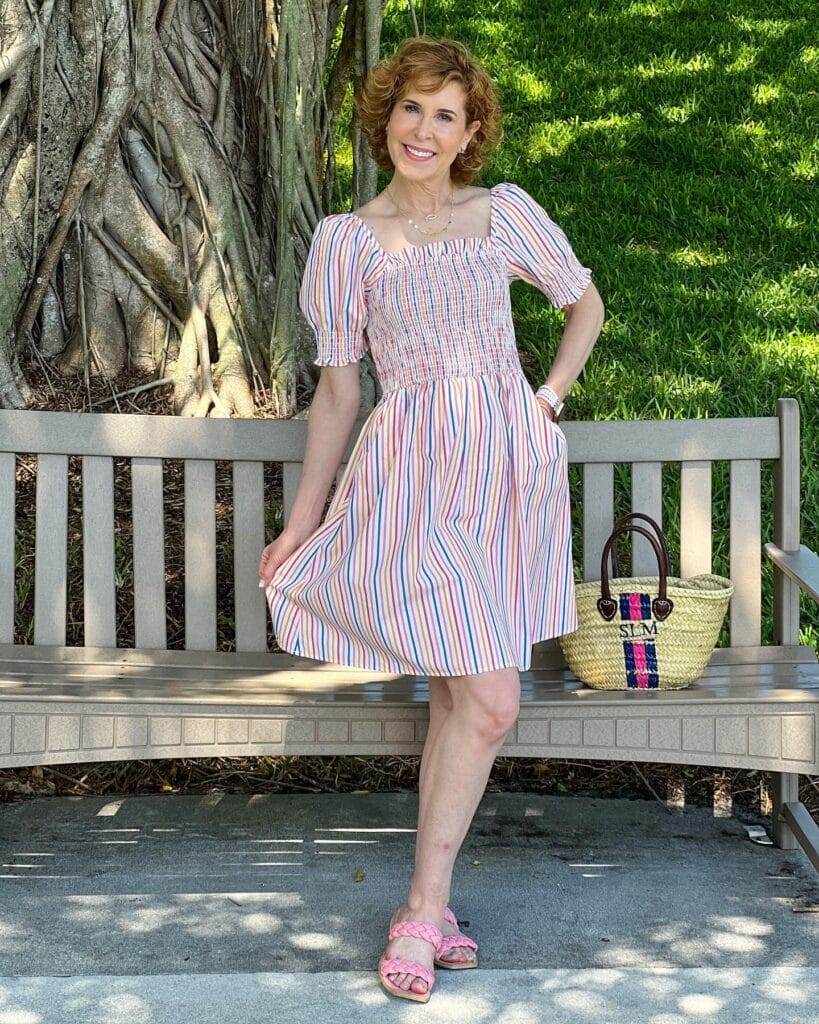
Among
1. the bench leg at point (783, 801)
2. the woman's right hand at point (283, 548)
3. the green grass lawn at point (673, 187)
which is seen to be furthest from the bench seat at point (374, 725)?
the green grass lawn at point (673, 187)

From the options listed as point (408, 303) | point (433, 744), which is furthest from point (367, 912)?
point (408, 303)

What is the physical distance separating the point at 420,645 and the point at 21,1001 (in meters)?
0.95

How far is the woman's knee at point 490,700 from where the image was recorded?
2.70 meters

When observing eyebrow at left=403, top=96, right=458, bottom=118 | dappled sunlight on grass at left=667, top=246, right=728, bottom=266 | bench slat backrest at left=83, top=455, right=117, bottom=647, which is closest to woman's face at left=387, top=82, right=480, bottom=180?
eyebrow at left=403, top=96, right=458, bottom=118

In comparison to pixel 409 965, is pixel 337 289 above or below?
above

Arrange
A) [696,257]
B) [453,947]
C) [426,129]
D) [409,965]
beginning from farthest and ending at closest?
1. [696,257]
2. [426,129]
3. [453,947]
4. [409,965]

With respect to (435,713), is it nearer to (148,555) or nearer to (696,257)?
(148,555)

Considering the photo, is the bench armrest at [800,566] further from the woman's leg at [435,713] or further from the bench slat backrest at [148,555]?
the bench slat backrest at [148,555]

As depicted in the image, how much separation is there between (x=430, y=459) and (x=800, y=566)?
2.95 ft

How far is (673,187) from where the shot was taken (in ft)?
21.8

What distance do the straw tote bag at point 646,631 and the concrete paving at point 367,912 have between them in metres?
0.48

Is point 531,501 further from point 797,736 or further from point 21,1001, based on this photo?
point 21,1001

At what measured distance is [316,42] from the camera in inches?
185

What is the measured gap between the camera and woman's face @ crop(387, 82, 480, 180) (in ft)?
9.39
